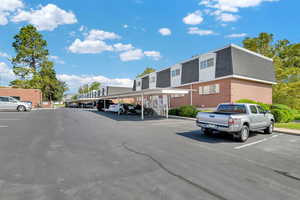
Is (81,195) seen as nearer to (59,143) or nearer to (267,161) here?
(59,143)

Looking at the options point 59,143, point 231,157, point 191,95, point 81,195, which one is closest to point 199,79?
point 191,95

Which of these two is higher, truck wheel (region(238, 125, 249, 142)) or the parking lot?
truck wheel (region(238, 125, 249, 142))

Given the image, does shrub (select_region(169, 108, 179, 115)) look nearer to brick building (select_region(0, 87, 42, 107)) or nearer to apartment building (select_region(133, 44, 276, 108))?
apartment building (select_region(133, 44, 276, 108))

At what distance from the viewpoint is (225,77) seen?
17.2 m

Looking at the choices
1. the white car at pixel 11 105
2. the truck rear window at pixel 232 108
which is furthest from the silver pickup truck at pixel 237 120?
the white car at pixel 11 105

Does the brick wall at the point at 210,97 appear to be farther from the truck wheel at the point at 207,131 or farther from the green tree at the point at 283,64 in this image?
the green tree at the point at 283,64

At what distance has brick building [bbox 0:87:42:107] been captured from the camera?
3422 cm

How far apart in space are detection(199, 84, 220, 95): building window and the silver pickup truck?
10213 millimetres

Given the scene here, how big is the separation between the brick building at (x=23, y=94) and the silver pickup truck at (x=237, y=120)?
139 feet

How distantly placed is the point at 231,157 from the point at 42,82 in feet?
168

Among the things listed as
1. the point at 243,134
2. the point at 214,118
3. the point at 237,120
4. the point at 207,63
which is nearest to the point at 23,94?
the point at 207,63

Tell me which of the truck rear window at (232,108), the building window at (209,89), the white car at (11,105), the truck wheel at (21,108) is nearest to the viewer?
the truck rear window at (232,108)

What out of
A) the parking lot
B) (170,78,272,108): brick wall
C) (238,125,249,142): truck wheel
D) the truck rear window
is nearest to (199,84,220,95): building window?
(170,78,272,108): brick wall

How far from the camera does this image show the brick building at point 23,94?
34219 mm
